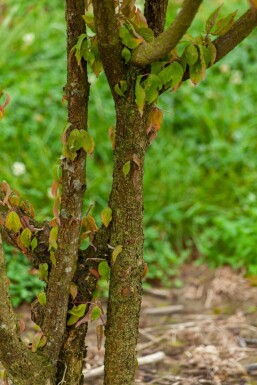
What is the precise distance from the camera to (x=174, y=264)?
360 cm

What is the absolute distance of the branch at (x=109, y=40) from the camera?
1.36 meters

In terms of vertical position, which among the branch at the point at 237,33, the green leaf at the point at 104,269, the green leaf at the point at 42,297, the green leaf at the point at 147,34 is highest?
the branch at the point at 237,33

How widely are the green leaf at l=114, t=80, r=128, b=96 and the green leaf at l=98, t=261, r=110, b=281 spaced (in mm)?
442

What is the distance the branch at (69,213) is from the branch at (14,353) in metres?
0.05

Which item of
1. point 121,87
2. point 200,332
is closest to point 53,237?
point 121,87

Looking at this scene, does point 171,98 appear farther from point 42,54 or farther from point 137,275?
point 137,275

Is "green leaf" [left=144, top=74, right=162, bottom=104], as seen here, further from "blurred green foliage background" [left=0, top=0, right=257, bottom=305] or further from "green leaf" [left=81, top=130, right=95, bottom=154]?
"blurred green foliage background" [left=0, top=0, right=257, bottom=305]

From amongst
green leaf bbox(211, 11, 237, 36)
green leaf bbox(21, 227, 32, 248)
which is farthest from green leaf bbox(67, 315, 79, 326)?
green leaf bbox(211, 11, 237, 36)

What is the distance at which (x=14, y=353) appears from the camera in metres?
1.53

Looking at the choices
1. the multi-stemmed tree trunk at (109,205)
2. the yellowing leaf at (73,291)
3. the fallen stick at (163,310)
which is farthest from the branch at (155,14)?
the fallen stick at (163,310)

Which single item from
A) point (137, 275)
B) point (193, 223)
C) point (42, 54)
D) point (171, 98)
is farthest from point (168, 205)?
point (137, 275)

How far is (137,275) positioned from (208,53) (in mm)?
590

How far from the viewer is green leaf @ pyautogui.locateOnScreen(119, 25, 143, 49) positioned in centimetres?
141

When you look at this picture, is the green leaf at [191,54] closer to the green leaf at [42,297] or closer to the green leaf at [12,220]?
the green leaf at [12,220]
